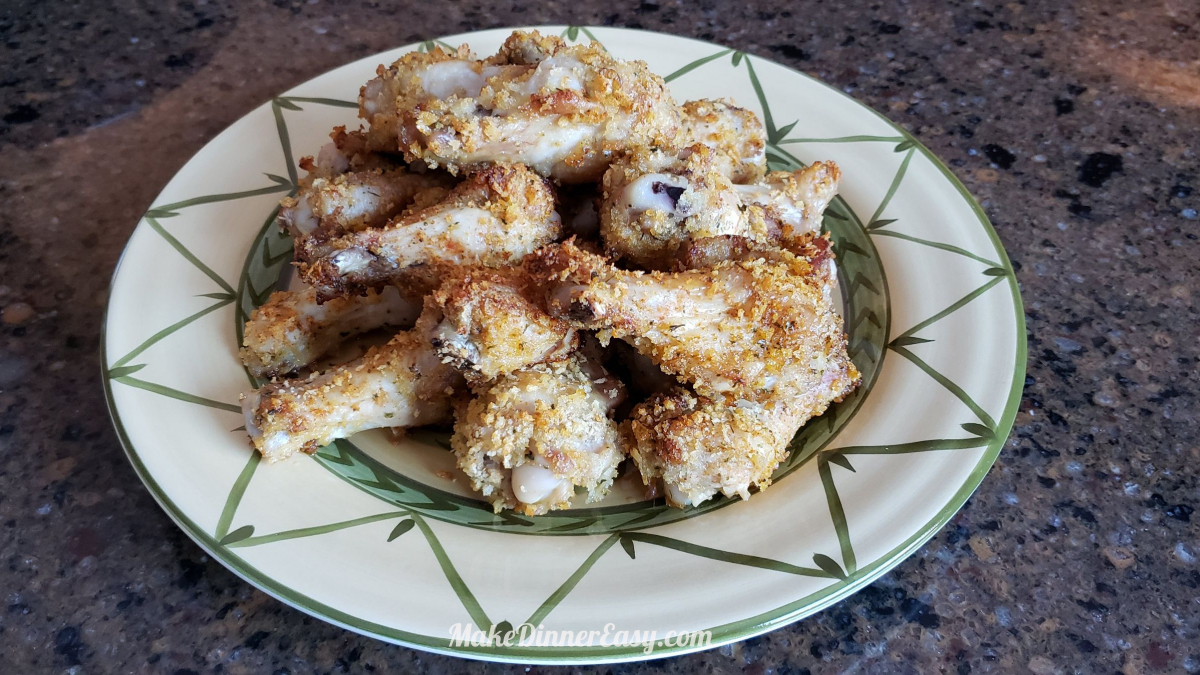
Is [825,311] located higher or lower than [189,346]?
higher

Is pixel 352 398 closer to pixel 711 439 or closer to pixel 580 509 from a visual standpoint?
pixel 580 509

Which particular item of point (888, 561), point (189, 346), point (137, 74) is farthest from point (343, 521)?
point (137, 74)

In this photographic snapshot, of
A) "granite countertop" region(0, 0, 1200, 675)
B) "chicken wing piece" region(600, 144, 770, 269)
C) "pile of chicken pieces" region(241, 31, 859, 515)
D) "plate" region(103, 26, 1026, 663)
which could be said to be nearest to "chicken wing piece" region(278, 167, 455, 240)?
"pile of chicken pieces" region(241, 31, 859, 515)

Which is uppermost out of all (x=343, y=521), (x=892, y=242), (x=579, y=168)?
(x=579, y=168)

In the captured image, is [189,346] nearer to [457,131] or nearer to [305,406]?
[305,406]

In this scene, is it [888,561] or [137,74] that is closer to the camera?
[888,561]

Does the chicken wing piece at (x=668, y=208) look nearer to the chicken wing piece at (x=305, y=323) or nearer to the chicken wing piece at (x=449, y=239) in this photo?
the chicken wing piece at (x=449, y=239)

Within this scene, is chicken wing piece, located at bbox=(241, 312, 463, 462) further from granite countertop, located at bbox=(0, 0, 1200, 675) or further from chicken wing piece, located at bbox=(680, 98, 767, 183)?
chicken wing piece, located at bbox=(680, 98, 767, 183)

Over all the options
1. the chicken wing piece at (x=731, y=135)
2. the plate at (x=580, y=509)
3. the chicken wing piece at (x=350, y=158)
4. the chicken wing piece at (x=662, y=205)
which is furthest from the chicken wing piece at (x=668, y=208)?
the chicken wing piece at (x=350, y=158)
